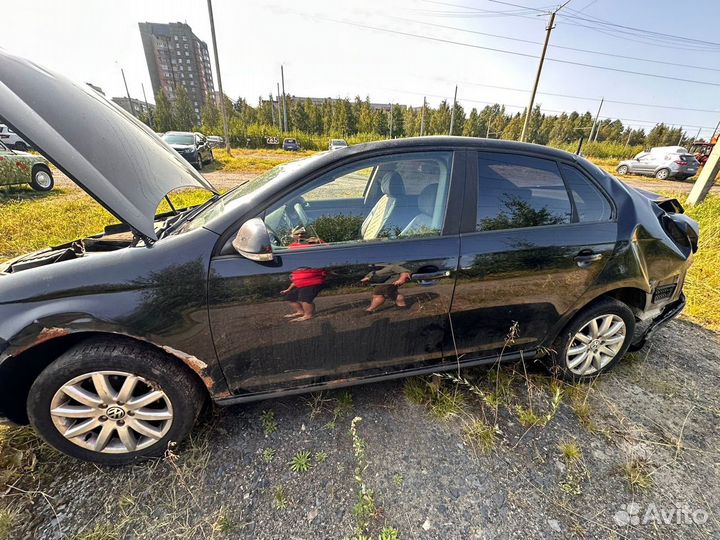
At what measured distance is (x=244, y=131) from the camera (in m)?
33.8

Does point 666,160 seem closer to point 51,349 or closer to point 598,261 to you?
point 598,261

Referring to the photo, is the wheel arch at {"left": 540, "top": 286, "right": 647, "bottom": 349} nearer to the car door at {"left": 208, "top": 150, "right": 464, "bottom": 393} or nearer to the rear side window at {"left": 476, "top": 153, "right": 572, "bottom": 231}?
the rear side window at {"left": 476, "top": 153, "right": 572, "bottom": 231}

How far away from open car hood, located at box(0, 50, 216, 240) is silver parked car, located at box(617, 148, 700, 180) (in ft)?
73.9

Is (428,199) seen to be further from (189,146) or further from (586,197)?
(189,146)

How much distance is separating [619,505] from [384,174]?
216 cm

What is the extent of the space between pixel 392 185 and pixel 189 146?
46.4ft

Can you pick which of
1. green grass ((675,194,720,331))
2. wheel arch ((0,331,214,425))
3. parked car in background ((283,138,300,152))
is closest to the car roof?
wheel arch ((0,331,214,425))

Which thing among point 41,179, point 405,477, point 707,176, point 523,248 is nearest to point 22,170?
point 41,179

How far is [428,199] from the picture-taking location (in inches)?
73.1

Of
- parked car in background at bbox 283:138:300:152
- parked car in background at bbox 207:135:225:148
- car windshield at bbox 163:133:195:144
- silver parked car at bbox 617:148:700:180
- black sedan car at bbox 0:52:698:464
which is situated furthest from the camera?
parked car in background at bbox 207:135:225:148

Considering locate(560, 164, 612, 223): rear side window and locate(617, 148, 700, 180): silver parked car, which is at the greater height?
locate(560, 164, 612, 223): rear side window

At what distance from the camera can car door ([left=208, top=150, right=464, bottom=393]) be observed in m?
1.59

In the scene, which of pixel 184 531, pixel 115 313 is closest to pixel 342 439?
pixel 184 531

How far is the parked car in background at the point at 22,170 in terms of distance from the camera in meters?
7.29
